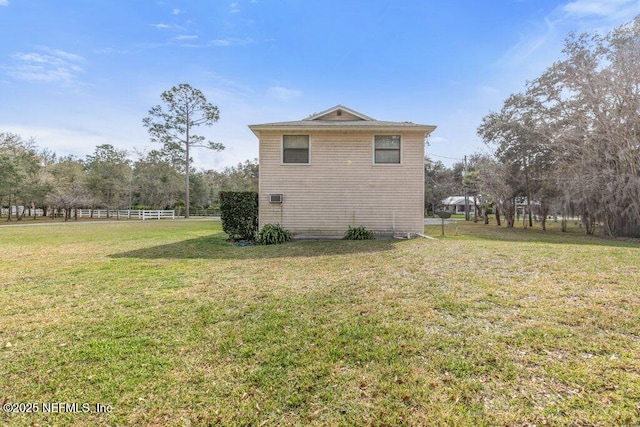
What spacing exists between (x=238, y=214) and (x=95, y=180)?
1216 inches

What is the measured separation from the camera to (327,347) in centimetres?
260

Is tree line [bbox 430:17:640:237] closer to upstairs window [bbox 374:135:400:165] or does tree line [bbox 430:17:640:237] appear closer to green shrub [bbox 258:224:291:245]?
upstairs window [bbox 374:135:400:165]

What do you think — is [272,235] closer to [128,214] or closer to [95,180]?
[128,214]

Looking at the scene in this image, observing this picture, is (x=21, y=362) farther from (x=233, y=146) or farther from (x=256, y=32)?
(x=233, y=146)

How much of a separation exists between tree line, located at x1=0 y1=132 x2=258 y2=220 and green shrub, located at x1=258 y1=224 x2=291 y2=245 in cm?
1457

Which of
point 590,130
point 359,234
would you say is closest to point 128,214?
point 359,234

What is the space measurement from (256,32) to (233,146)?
71.2ft

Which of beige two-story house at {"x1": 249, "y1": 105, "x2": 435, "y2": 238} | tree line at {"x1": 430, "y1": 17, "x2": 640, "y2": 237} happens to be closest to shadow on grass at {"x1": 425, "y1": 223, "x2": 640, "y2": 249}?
tree line at {"x1": 430, "y1": 17, "x2": 640, "y2": 237}

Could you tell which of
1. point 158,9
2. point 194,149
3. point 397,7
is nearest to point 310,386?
point 397,7

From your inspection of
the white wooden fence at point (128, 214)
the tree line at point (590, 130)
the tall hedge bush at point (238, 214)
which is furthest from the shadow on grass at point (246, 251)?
the white wooden fence at point (128, 214)

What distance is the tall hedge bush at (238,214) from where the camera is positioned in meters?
9.59

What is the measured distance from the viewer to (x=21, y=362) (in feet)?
7.88

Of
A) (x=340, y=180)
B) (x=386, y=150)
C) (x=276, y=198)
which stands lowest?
(x=276, y=198)

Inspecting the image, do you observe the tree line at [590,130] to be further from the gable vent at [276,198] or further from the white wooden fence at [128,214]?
the white wooden fence at [128,214]
